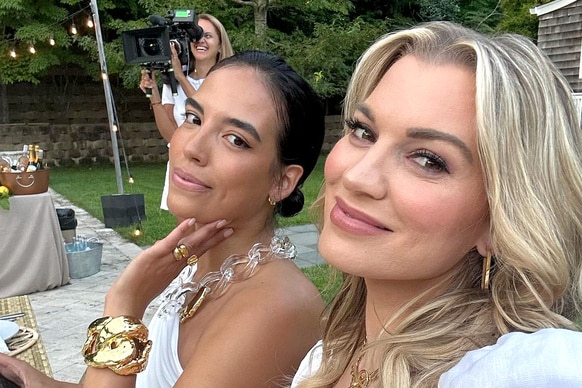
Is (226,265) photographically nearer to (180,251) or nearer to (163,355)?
(180,251)

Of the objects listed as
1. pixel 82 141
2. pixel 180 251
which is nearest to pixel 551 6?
pixel 82 141

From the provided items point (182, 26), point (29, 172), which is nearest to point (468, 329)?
point (182, 26)

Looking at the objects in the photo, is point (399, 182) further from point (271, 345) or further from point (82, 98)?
point (82, 98)

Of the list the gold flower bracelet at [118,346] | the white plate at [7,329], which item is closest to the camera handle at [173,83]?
the white plate at [7,329]

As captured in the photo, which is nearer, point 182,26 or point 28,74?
point 182,26

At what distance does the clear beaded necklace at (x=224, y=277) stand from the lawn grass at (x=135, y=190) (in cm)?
303

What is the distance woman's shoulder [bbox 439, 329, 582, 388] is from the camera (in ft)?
1.74

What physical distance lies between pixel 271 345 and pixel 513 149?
0.85 m

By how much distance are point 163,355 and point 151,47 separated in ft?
10.4

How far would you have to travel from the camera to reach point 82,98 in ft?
51.1

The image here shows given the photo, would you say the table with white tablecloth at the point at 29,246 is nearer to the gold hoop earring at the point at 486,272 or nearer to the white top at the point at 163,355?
the white top at the point at 163,355

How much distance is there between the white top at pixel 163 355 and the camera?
1614 mm

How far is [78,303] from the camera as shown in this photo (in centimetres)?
462

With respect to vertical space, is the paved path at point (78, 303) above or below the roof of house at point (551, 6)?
below
